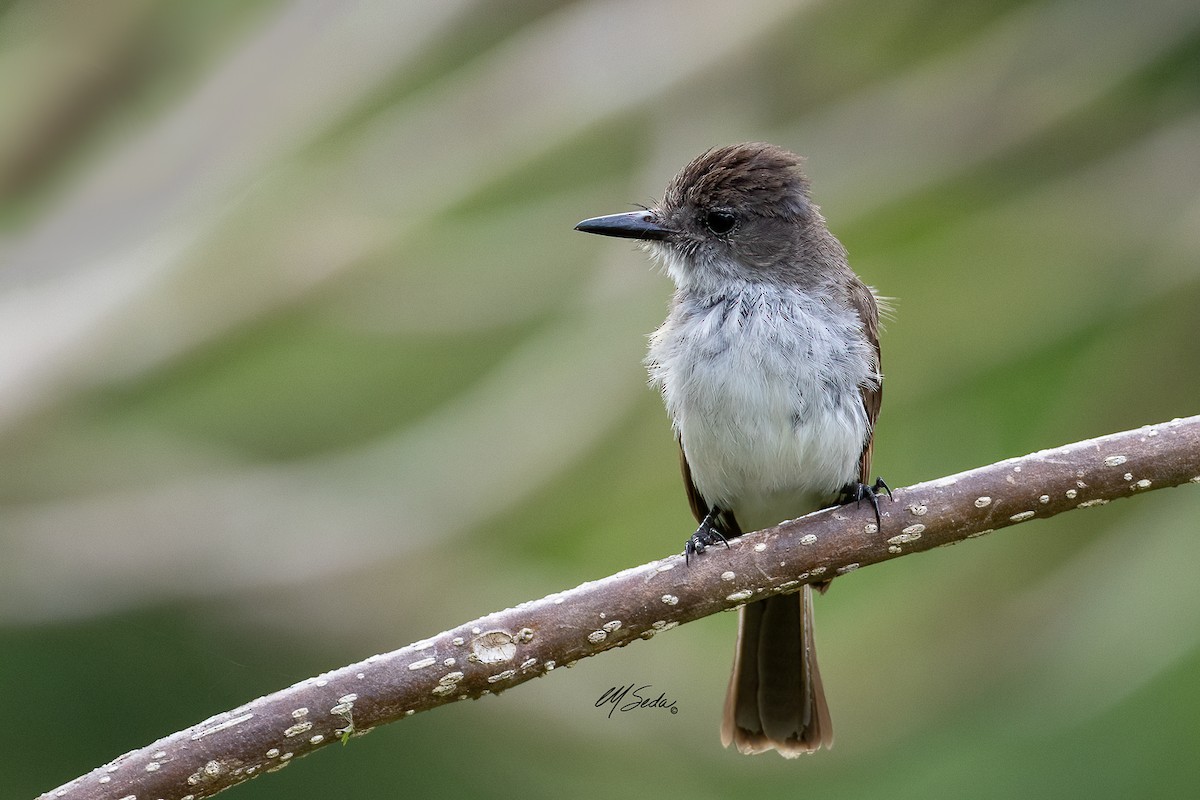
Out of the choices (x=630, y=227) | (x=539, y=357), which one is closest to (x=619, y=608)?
(x=630, y=227)

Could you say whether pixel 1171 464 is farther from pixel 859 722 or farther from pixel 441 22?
pixel 441 22

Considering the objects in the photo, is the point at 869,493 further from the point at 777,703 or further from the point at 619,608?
the point at 777,703

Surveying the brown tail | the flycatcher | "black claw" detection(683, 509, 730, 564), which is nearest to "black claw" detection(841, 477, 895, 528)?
the flycatcher

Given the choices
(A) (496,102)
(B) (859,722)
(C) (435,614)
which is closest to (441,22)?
(A) (496,102)

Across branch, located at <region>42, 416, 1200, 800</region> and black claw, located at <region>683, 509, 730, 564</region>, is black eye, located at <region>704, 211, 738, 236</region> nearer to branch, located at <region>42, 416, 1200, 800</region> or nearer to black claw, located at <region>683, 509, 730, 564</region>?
black claw, located at <region>683, 509, 730, 564</region>

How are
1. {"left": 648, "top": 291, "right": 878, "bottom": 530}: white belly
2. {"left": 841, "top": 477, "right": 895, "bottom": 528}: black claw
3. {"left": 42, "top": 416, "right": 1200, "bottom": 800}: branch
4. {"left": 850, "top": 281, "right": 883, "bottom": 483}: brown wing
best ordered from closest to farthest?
{"left": 42, "top": 416, "right": 1200, "bottom": 800}: branch < {"left": 841, "top": 477, "right": 895, "bottom": 528}: black claw < {"left": 648, "top": 291, "right": 878, "bottom": 530}: white belly < {"left": 850, "top": 281, "right": 883, "bottom": 483}: brown wing

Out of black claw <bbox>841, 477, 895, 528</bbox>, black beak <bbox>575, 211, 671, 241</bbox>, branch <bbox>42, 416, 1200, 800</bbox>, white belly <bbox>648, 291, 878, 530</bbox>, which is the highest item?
black beak <bbox>575, 211, 671, 241</bbox>

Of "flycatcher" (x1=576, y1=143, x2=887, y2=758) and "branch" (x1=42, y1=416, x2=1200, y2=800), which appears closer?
"branch" (x1=42, y1=416, x2=1200, y2=800)
